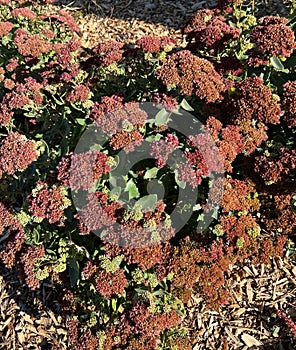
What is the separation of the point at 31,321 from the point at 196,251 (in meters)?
1.48

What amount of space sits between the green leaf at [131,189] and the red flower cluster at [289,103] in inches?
39.8

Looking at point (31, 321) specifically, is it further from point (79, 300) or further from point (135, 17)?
point (135, 17)

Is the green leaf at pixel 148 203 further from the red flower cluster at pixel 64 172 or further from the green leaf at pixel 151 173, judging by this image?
the red flower cluster at pixel 64 172

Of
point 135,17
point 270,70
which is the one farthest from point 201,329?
point 135,17

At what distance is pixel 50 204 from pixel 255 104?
1.33m

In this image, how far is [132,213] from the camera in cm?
235

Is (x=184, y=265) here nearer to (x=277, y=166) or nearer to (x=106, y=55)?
(x=277, y=166)

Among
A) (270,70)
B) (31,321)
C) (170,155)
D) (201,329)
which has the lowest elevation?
(31,321)

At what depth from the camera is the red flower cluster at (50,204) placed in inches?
93.6

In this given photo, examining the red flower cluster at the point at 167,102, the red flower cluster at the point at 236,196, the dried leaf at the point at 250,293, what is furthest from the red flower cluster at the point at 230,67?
the dried leaf at the point at 250,293

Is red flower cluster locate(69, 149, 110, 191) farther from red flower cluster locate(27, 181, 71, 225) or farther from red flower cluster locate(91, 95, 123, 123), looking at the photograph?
red flower cluster locate(91, 95, 123, 123)

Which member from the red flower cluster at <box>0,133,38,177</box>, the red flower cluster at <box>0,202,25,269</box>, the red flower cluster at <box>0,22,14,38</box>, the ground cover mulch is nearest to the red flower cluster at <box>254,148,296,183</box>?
the ground cover mulch

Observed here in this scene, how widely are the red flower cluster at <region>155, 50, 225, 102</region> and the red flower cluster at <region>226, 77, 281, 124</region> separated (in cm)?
13

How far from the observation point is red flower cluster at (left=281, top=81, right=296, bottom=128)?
2.61 m
